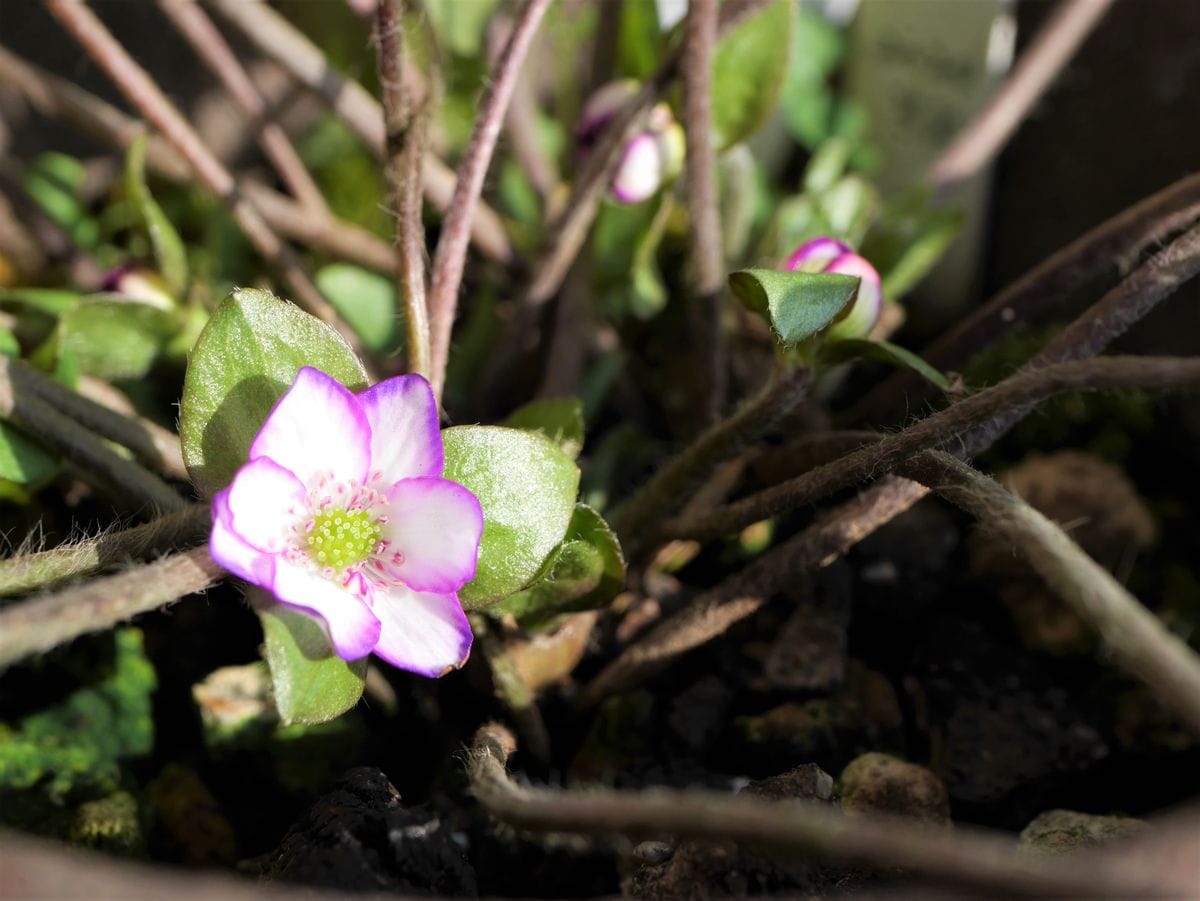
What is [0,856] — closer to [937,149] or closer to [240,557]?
[240,557]

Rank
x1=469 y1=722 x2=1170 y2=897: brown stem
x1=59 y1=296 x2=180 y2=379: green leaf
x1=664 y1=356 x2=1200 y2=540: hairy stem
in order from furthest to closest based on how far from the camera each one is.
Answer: x1=59 y1=296 x2=180 y2=379: green leaf, x1=664 y1=356 x2=1200 y2=540: hairy stem, x1=469 y1=722 x2=1170 y2=897: brown stem

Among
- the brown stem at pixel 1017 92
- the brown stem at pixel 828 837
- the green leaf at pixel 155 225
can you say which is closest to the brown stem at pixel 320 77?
the green leaf at pixel 155 225

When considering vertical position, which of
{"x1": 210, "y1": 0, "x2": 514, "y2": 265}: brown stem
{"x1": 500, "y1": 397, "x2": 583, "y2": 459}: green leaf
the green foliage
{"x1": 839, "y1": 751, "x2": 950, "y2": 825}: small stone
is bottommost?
the green foliage

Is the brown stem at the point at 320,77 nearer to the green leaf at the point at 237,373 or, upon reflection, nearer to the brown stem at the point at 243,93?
the brown stem at the point at 243,93

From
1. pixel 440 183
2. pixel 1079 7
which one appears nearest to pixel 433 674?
pixel 440 183

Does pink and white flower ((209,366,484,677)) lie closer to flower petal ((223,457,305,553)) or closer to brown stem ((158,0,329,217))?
flower petal ((223,457,305,553))

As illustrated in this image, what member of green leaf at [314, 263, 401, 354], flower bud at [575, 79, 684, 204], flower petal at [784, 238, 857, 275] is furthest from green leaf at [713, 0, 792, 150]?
green leaf at [314, 263, 401, 354]
